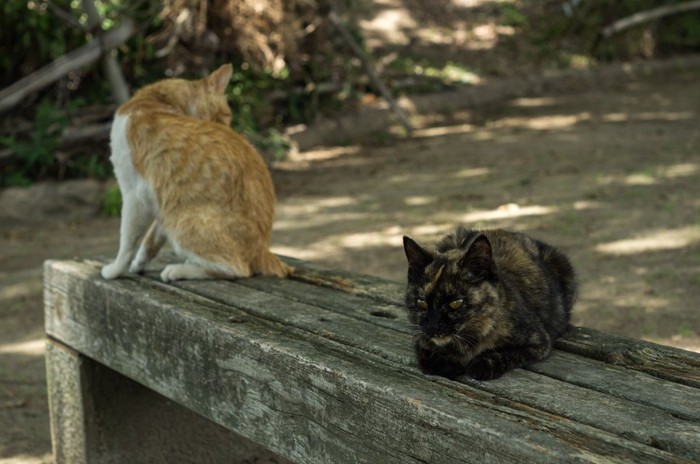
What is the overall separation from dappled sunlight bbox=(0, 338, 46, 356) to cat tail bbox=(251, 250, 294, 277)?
2284mm

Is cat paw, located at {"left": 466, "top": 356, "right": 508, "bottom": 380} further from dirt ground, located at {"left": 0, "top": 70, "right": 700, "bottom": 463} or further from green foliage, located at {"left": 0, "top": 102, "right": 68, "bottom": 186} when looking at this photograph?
green foliage, located at {"left": 0, "top": 102, "right": 68, "bottom": 186}

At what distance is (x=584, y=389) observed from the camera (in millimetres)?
2275

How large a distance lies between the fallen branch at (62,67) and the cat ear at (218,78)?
5527 millimetres

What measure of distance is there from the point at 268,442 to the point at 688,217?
5.43 meters

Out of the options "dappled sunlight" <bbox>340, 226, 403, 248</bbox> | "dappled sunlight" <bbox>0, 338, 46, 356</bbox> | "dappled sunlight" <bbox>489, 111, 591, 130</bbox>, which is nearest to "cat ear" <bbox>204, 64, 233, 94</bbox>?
"dappled sunlight" <bbox>0, 338, 46, 356</bbox>

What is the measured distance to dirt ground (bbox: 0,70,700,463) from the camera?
17.4 feet

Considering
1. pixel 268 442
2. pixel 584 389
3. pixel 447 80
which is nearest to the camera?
pixel 584 389

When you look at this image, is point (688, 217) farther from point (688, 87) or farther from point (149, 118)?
point (688, 87)

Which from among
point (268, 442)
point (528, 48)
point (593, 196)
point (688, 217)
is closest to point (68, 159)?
point (593, 196)

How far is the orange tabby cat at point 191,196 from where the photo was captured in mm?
3742

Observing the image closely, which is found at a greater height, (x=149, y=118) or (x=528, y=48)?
(x=528, y=48)

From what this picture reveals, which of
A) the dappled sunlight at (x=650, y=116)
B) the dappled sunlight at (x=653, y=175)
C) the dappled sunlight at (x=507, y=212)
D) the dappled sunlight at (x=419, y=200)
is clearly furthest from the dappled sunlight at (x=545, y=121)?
the dappled sunlight at (x=507, y=212)

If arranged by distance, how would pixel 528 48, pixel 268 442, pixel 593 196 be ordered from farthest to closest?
pixel 528 48, pixel 593 196, pixel 268 442

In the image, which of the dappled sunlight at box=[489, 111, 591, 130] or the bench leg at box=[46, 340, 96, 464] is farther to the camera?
the dappled sunlight at box=[489, 111, 591, 130]
